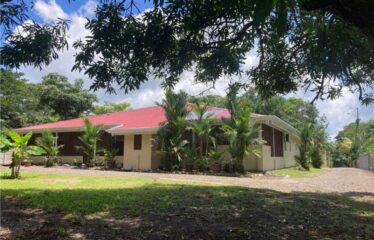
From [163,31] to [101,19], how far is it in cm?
105

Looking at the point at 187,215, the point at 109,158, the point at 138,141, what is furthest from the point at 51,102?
the point at 187,215

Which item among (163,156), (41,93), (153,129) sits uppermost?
(41,93)

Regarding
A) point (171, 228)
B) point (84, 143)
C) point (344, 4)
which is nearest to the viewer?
point (344, 4)

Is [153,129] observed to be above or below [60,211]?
above

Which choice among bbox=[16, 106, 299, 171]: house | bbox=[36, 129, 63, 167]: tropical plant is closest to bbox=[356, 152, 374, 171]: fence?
bbox=[16, 106, 299, 171]: house

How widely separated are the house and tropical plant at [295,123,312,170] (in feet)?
3.72

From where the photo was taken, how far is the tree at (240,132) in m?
20.2

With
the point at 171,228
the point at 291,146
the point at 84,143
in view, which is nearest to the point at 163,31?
the point at 171,228

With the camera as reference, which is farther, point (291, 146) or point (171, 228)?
point (291, 146)

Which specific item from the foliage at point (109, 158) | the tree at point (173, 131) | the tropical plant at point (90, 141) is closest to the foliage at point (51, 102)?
the tropical plant at point (90, 141)

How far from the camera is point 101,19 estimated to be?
6.65 metres

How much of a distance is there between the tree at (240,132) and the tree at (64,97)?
27.3m

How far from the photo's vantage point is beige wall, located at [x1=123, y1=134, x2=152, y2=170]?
24203 mm

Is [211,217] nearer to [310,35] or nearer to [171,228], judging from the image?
[171,228]
